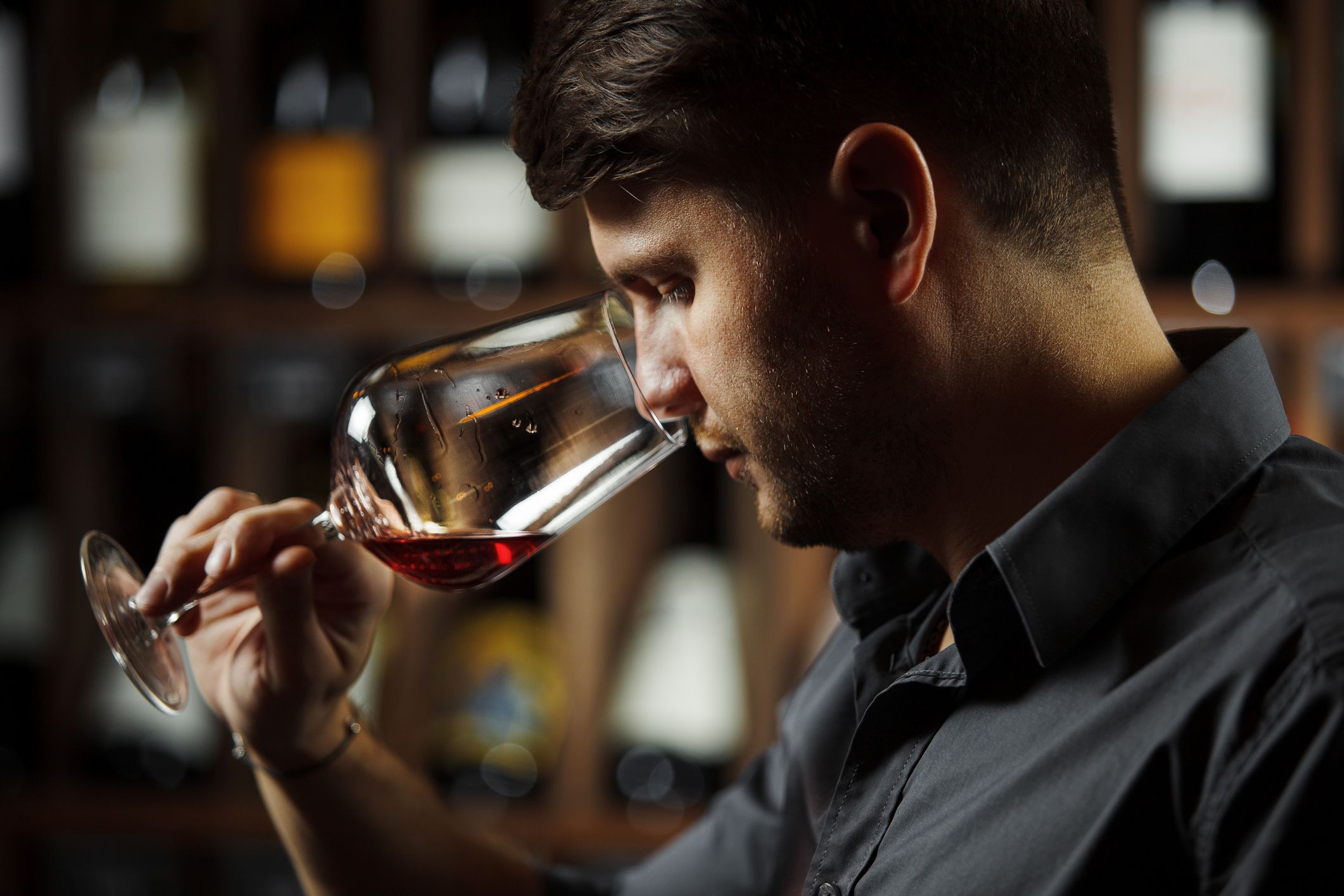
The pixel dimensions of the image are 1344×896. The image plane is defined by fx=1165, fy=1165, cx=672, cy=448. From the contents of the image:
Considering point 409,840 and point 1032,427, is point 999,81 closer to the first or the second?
point 1032,427

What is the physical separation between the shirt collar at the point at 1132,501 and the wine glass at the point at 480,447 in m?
0.23

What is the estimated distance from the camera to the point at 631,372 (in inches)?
27.6

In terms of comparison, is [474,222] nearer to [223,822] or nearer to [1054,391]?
[223,822]

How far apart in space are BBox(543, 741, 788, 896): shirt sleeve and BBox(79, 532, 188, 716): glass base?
0.34 meters

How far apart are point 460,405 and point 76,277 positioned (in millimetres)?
1010

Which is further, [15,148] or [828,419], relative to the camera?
[15,148]

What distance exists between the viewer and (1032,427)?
627 mm

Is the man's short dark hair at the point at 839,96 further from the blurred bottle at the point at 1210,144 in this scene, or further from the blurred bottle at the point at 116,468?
the blurred bottle at the point at 116,468

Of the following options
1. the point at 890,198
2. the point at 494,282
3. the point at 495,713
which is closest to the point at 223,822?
the point at 495,713

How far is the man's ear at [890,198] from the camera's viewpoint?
60 cm

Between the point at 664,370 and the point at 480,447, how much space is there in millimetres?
116

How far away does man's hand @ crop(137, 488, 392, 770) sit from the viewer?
715mm

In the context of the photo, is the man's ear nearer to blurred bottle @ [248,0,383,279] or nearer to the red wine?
the red wine

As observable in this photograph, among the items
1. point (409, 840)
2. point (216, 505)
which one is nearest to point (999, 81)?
point (216, 505)
